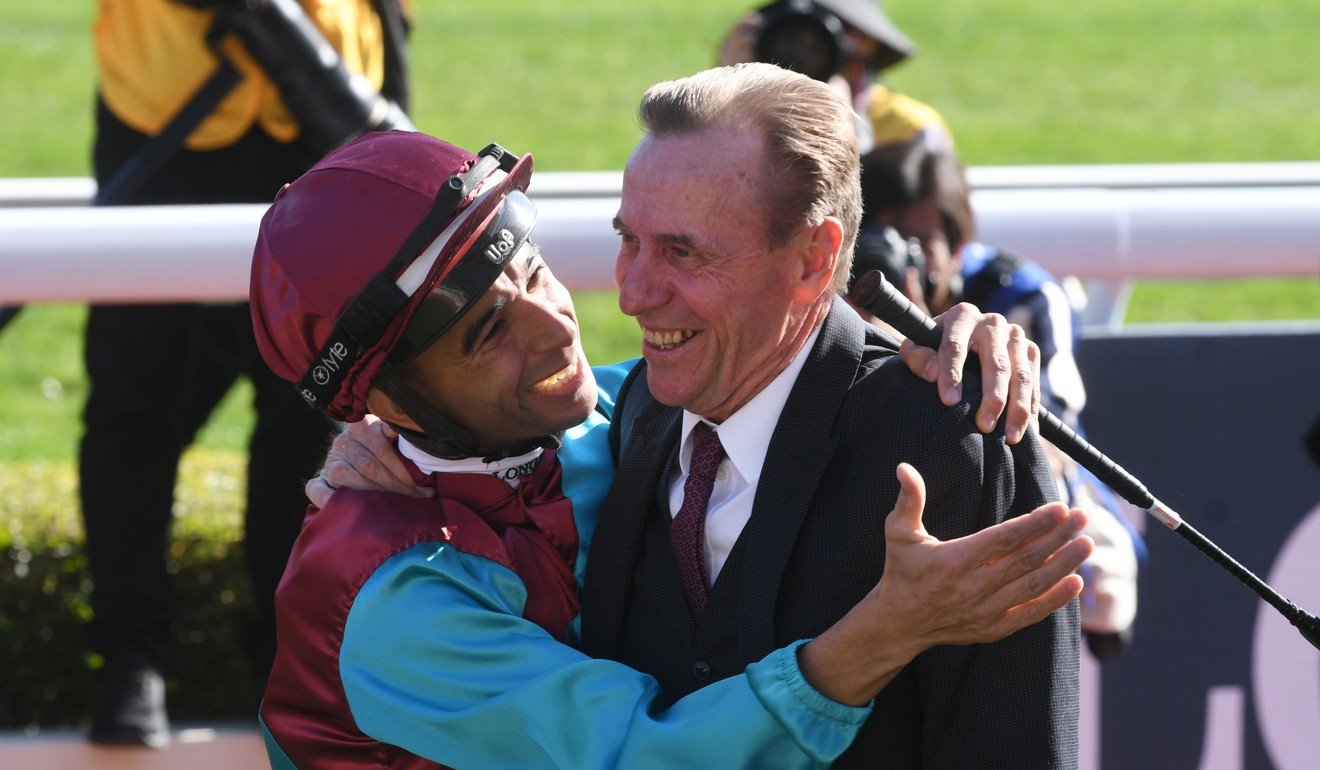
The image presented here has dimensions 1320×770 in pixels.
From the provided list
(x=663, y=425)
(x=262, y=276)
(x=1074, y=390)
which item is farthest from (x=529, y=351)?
(x=1074, y=390)

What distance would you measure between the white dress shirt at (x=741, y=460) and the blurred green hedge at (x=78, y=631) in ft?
7.35

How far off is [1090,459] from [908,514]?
45cm

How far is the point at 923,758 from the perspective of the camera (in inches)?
95.2

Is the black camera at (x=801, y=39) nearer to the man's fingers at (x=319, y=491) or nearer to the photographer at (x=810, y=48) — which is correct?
the photographer at (x=810, y=48)

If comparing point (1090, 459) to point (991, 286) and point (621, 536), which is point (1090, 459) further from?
point (991, 286)

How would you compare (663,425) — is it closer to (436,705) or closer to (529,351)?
(529,351)

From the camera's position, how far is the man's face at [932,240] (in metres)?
3.82

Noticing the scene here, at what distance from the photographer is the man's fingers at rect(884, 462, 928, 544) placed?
6.93ft

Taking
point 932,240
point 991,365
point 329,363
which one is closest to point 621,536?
point 329,363

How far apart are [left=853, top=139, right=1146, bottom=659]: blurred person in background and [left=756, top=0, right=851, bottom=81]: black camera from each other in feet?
1.36

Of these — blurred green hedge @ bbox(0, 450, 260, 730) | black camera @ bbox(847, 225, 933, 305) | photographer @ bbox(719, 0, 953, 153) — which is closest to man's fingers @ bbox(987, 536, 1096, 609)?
black camera @ bbox(847, 225, 933, 305)

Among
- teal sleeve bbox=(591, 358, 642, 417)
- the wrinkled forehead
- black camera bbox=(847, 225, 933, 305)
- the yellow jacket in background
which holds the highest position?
the wrinkled forehead

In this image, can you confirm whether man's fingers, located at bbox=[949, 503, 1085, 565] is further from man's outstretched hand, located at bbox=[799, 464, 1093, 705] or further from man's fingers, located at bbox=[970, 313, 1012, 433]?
man's fingers, located at bbox=[970, 313, 1012, 433]

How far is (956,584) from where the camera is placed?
2133mm
